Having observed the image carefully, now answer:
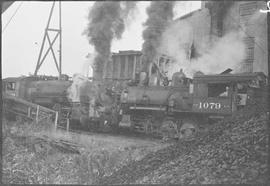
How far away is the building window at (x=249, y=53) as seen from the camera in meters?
20.5

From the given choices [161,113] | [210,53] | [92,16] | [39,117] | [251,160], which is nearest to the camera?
[251,160]

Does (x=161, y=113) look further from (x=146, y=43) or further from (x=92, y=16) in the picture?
(x=92, y=16)

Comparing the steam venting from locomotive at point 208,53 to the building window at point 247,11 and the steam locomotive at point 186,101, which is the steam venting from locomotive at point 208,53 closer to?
the building window at point 247,11

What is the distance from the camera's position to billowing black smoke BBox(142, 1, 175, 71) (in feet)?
30.7

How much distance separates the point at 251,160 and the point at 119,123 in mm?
9954

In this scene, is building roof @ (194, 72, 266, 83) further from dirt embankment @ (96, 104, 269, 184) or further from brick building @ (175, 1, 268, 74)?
brick building @ (175, 1, 268, 74)

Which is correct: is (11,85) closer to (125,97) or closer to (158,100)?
(125,97)

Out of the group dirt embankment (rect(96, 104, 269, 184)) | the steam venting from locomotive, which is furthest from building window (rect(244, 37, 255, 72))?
dirt embankment (rect(96, 104, 269, 184))

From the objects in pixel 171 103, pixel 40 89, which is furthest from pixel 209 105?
pixel 40 89

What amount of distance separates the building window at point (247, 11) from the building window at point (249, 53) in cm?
98

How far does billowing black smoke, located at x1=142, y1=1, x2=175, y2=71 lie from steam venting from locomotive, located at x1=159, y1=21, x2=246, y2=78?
11.2ft

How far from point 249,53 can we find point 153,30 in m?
8.81

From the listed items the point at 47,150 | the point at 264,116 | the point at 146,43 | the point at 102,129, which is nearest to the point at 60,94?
the point at 102,129

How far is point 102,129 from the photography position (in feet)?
53.3
